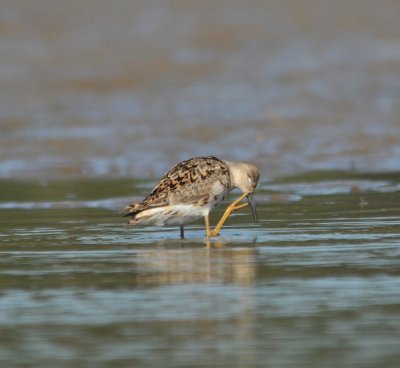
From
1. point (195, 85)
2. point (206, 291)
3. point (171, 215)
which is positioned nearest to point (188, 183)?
point (171, 215)

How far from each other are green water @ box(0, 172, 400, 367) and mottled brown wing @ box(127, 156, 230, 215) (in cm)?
36

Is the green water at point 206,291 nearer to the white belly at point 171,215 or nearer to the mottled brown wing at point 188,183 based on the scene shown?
the white belly at point 171,215

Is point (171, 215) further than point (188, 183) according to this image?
No

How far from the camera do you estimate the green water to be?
6.83 metres

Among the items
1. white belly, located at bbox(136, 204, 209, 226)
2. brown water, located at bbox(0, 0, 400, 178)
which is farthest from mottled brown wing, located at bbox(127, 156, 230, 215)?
brown water, located at bbox(0, 0, 400, 178)

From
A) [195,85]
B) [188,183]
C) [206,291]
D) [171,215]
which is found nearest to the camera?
[206,291]

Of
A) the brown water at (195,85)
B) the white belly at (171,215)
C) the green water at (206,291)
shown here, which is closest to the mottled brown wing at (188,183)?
the white belly at (171,215)

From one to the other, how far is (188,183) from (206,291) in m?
3.43

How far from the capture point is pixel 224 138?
21031mm

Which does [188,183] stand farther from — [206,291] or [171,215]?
[206,291]

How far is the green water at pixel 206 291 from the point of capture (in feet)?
22.4

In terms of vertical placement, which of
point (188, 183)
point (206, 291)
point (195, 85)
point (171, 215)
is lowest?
point (206, 291)

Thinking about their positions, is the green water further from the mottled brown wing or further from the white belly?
the mottled brown wing

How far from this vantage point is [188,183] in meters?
11.9
